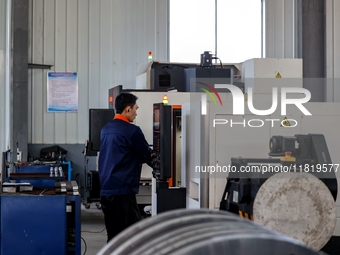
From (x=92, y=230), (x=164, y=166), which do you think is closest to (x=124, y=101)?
(x=164, y=166)

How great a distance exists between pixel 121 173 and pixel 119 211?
240mm

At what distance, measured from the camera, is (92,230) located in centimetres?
594

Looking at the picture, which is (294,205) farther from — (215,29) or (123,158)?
(215,29)

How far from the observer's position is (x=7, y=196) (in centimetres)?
335

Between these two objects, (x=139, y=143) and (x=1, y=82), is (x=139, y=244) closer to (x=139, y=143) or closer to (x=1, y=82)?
(x=139, y=143)

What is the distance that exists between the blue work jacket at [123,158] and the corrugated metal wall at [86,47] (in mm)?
3975

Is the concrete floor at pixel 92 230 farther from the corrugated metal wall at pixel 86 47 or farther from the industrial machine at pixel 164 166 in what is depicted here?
the industrial machine at pixel 164 166

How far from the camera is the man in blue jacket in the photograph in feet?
11.7

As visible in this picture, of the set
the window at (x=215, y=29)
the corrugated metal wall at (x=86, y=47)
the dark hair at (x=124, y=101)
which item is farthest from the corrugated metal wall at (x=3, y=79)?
the dark hair at (x=124, y=101)

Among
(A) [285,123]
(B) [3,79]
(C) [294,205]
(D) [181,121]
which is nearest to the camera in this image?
(C) [294,205]

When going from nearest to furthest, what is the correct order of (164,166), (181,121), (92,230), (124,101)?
(164,166) → (124,101) → (181,121) → (92,230)

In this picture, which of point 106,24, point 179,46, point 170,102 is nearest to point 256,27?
point 179,46

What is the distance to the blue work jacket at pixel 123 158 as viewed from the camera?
359 centimetres

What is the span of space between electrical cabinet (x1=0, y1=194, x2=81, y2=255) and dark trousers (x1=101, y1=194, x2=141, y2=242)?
33 cm
